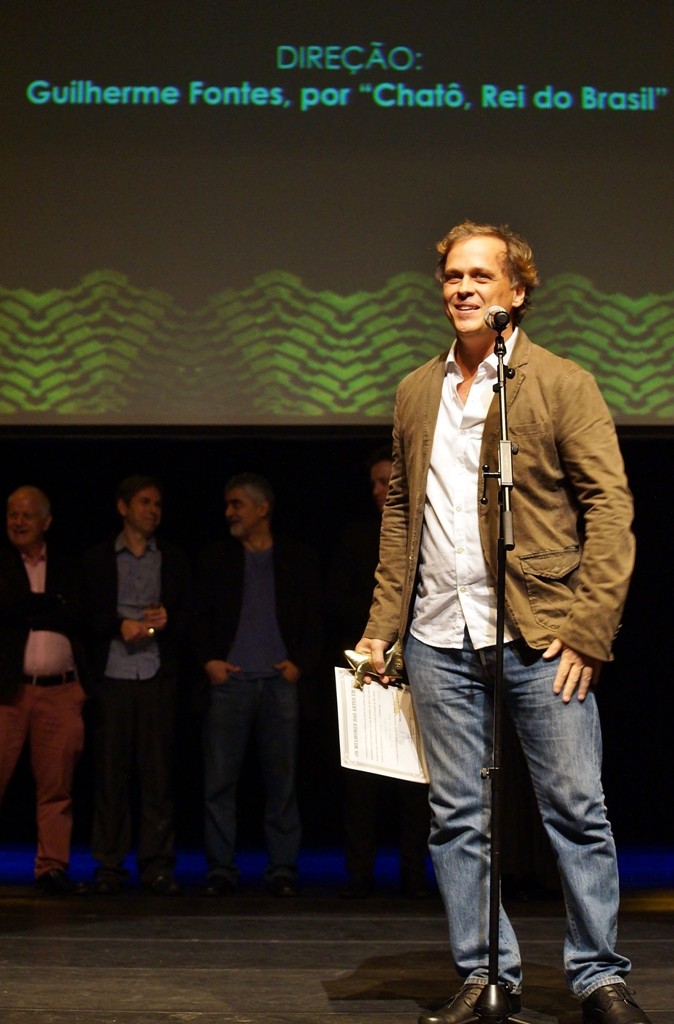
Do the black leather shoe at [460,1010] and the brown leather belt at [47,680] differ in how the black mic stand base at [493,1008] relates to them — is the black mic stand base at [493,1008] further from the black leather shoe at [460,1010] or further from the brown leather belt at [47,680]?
the brown leather belt at [47,680]

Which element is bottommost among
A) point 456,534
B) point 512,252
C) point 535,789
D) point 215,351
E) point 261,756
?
point 261,756

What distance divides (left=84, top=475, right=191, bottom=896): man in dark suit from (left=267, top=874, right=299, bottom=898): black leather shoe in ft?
1.26

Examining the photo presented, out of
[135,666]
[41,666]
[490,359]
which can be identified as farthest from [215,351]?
[490,359]

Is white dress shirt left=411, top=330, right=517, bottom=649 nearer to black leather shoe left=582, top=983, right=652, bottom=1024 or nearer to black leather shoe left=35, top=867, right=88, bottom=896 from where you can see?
black leather shoe left=582, top=983, right=652, bottom=1024

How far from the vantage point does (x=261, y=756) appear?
456 cm

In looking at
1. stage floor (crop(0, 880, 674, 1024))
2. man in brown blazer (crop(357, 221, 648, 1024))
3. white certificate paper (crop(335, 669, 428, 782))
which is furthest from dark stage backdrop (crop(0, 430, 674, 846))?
man in brown blazer (crop(357, 221, 648, 1024))

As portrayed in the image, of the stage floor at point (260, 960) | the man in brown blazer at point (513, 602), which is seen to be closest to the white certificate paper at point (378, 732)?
the man in brown blazer at point (513, 602)

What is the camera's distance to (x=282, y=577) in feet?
15.1

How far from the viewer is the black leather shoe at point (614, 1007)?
7.39ft

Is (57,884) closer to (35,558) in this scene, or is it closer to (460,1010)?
(35,558)

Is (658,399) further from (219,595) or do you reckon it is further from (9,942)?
(9,942)

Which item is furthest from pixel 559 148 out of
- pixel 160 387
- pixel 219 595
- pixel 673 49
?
pixel 219 595

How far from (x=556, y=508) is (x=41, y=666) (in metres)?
2.62

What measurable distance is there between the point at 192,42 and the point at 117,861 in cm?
278
